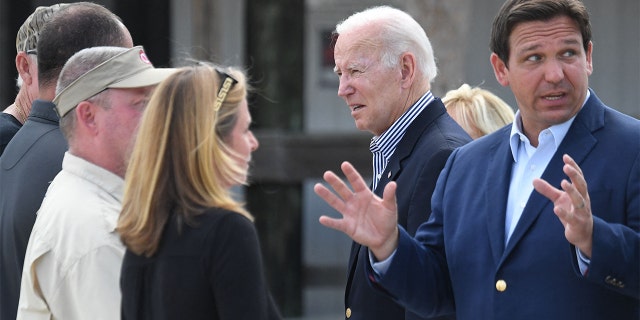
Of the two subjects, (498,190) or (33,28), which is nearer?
(498,190)

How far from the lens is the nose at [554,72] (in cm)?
277

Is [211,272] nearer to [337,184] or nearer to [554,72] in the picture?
[337,184]

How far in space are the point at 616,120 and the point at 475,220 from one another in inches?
17.4

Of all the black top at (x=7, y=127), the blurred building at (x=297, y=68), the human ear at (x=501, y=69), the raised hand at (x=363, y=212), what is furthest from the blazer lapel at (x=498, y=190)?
the blurred building at (x=297, y=68)

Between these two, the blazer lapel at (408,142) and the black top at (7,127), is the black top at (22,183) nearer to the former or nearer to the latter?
the black top at (7,127)

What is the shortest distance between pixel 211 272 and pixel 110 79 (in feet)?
2.49

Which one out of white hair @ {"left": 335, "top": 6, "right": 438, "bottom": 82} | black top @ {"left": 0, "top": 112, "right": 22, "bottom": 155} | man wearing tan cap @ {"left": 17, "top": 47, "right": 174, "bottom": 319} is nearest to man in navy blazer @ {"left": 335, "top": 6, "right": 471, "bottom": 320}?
white hair @ {"left": 335, "top": 6, "right": 438, "bottom": 82}

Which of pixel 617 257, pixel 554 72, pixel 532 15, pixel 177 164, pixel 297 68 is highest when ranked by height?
pixel 532 15

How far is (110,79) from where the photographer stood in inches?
118

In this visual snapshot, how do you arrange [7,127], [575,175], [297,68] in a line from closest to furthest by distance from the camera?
[575,175]
[7,127]
[297,68]

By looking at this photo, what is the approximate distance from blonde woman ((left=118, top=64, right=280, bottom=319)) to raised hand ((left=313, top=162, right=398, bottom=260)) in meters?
0.25

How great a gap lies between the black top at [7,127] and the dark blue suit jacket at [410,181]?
138cm

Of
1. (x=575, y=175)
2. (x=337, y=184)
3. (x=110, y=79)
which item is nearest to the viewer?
(x=575, y=175)

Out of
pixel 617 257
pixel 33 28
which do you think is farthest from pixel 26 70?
pixel 617 257
